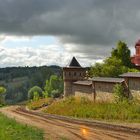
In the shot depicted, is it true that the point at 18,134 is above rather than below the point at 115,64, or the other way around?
below

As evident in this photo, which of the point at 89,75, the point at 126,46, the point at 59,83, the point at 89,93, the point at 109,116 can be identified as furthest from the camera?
the point at 59,83

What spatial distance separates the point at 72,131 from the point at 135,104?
1448 centimetres

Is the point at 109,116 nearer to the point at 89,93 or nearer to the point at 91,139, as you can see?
the point at 91,139

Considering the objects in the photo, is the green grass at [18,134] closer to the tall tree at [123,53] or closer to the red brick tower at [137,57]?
the tall tree at [123,53]

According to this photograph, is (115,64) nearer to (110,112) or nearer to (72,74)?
(72,74)

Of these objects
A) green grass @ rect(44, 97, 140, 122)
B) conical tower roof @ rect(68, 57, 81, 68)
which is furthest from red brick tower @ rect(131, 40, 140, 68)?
green grass @ rect(44, 97, 140, 122)

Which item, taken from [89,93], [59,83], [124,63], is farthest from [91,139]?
[59,83]

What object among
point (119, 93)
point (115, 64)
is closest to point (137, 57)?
point (115, 64)

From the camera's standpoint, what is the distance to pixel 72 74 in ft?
231

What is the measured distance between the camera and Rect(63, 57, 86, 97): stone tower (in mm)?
68688

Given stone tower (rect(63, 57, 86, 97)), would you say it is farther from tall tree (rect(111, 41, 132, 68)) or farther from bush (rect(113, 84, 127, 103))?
bush (rect(113, 84, 127, 103))

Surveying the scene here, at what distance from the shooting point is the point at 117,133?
24828 millimetres

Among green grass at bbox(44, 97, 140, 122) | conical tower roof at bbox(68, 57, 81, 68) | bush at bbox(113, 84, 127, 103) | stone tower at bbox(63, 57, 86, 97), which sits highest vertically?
conical tower roof at bbox(68, 57, 81, 68)

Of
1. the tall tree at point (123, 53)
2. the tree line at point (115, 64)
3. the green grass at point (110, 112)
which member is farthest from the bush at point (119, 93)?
the tall tree at point (123, 53)
